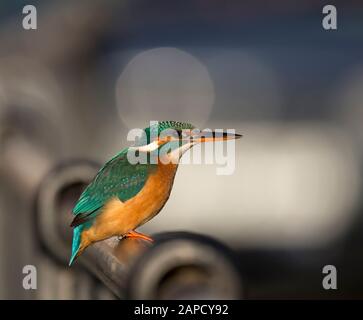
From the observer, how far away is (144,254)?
0.64 meters

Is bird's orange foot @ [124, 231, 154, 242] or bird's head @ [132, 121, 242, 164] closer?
bird's orange foot @ [124, 231, 154, 242]

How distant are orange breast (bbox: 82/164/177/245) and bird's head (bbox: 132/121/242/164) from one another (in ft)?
0.13

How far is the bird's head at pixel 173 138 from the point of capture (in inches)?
36.1

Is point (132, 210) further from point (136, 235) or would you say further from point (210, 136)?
point (210, 136)

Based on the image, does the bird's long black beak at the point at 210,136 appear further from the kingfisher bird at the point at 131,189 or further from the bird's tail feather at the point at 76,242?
the bird's tail feather at the point at 76,242

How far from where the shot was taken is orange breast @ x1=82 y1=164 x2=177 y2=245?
34.7 inches

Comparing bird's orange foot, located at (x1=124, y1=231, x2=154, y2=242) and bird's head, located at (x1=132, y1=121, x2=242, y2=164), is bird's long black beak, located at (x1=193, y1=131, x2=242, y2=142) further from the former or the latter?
bird's orange foot, located at (x1=124, y1=231, x2=154, y2=242)

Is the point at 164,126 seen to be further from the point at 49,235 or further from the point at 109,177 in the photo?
the point at 49,235

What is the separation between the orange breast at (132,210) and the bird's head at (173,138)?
0.13 ft

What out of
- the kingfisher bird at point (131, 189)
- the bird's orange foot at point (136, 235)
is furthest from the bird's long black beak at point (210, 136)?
the bird's orange foot at point (136, 235)

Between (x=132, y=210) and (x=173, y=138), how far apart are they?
0.44 feet

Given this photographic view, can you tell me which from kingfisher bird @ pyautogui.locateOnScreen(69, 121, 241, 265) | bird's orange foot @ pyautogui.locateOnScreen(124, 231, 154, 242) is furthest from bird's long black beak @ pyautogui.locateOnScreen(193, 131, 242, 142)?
bird's orange foot @ pyautogui.locateOnScreen(124, 231, 154, 242)

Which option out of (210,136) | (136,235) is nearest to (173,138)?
(210,136)

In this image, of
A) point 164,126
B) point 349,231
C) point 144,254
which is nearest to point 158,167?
point 164,126
